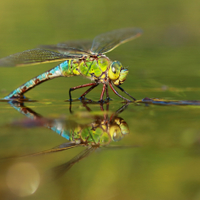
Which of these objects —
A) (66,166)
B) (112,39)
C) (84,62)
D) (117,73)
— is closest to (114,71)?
(117,73)

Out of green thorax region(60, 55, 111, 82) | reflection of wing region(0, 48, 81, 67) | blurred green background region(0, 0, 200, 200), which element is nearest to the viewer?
blurred green background region(0, 0, 200, 200)

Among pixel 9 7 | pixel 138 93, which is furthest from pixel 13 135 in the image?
pixel 9 7

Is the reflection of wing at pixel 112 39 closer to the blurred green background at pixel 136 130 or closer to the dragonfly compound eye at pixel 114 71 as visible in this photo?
the dragonfly compound eye at pixel 114 71

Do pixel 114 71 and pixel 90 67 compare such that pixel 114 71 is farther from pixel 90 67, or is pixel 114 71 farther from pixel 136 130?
pixel 136 130

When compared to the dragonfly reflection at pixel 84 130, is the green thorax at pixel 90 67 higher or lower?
higher

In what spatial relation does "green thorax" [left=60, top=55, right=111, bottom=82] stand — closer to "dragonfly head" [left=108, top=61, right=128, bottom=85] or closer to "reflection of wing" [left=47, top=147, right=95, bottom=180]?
"dragonfly head" [left=108, top=61, right=128, bottom=85]

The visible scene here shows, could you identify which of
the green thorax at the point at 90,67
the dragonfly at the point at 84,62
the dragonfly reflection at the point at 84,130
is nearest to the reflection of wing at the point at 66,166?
the dragonfly reflection at the point at 84,130

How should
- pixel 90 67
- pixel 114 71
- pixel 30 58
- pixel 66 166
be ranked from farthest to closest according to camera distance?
pixel 30 58 → pixel 90 67 → pixel 114 71 → pixel 66 166

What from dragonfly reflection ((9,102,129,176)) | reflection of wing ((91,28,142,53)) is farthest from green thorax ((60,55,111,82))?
dragonfly reflection ((9,102,129,176))
